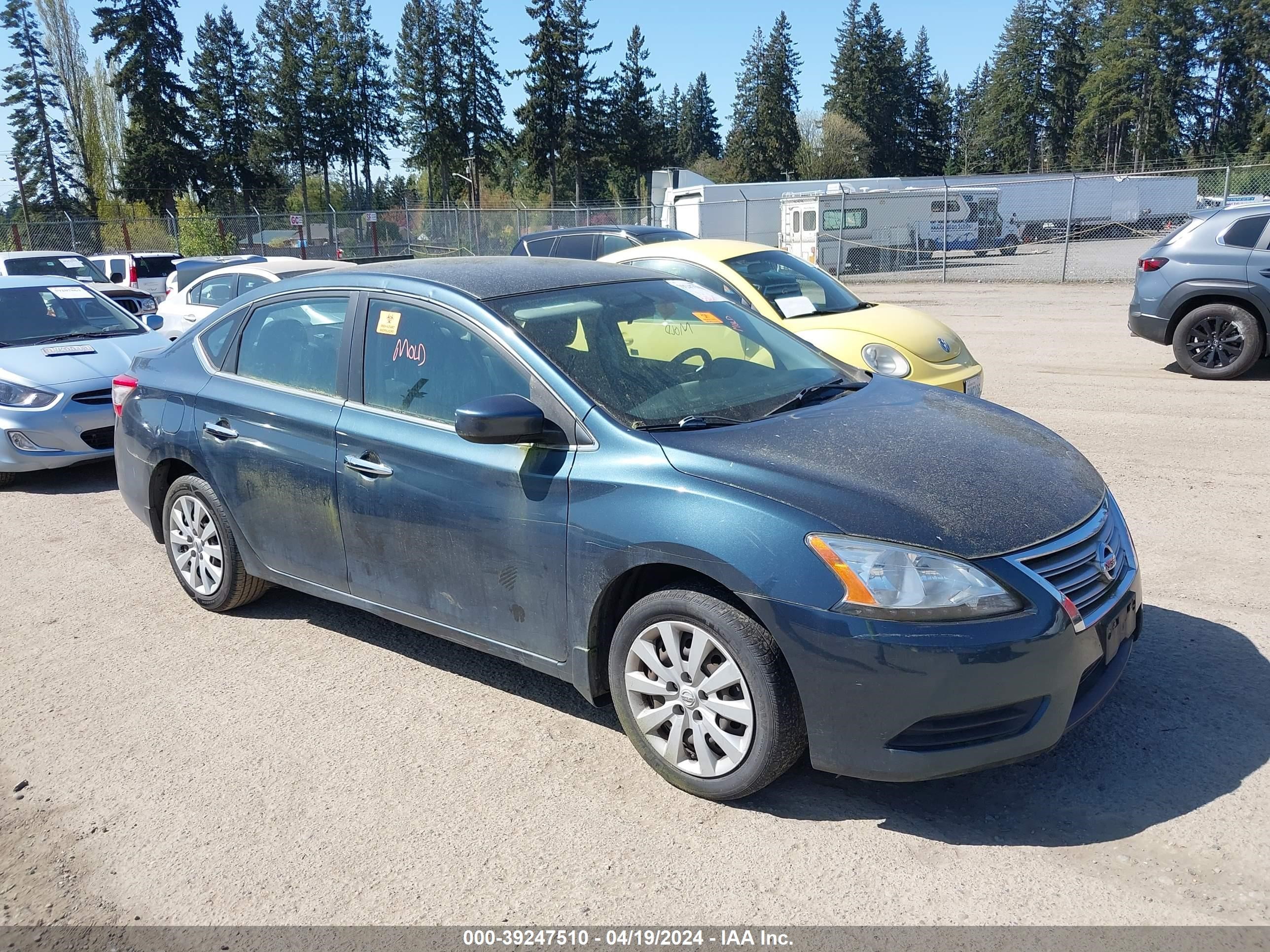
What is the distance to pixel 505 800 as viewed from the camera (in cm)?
349

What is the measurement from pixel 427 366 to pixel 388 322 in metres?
0.32

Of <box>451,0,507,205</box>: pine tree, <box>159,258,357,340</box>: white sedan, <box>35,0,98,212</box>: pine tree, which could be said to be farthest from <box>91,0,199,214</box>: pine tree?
<box>159,258,357,340</box>: white sedan

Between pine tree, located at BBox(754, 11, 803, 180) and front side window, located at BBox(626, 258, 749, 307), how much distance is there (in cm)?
8754

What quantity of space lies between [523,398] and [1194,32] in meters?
99.4

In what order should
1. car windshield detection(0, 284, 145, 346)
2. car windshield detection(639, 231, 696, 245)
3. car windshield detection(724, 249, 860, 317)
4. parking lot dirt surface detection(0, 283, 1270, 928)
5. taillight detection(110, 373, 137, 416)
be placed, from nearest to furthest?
parking lot dirt surface detection(0, 283, 1270, 928) → taillight detection(110, 373, 137, 416) → car windshield detection(724, 249, 860, 317) → car windshield detection(0, 284, 145, 346) → car windshield detection(639, 231, 696, 245)

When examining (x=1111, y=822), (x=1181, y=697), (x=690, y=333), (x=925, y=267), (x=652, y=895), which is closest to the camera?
(x=652, y=895)

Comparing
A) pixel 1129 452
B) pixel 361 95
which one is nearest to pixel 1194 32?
pixel 361 95

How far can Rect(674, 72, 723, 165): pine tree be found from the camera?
12400cm

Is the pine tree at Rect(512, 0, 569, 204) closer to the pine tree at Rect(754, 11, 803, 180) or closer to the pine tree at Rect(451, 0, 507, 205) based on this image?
the pine tree at Rect(451, 0, 507, 205)

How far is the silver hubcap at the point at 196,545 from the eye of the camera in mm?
5109

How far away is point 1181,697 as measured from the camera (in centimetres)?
393

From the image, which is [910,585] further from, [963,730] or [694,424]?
[694,424]

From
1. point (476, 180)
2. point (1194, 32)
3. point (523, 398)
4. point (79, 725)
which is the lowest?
point (79, 725)

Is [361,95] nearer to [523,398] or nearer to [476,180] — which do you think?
[476,180]
